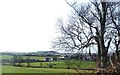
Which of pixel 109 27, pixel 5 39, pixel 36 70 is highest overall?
pixel 109 27

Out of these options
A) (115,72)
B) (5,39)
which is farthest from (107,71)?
(5,39)

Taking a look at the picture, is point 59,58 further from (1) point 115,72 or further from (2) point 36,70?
(2) point 36,70

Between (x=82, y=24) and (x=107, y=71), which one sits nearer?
(x=107, y=71)

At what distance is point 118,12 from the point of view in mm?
4066

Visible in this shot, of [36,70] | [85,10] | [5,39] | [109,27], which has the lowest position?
[36,70]

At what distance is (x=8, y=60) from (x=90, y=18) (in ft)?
6.87

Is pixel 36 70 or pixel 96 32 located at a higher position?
pixel 96 32

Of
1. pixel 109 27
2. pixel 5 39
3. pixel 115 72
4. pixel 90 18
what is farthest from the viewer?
pixel 90 18

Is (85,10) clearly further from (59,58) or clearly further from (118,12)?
(59,58)

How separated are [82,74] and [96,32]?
221 centimetres

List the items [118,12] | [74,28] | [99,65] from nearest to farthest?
[99,65] < [118,12] < [74,28]

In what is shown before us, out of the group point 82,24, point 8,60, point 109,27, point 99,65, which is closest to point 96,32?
point 109,27

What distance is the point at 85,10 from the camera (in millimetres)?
4844

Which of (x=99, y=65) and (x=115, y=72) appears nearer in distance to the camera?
(x=115, y=72)
